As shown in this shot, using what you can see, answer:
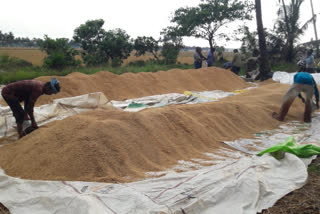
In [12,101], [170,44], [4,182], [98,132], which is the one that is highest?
[170,44]

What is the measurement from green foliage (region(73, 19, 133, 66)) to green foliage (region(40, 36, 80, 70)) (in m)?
2.63

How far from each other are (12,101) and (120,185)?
225 centimetres

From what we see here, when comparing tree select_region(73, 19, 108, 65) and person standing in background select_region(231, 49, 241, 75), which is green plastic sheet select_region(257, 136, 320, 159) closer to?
person standing in background select_region(231, 49, 241, 75)

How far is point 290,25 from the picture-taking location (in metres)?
16.1

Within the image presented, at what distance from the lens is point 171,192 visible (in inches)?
90.0

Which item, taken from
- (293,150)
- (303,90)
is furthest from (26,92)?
(303,90)

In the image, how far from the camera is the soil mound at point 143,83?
7747 mm

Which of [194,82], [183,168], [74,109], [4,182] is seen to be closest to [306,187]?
[183,168]

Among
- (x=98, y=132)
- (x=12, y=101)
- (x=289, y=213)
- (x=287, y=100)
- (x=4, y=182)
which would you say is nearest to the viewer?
(x=289, y=213)

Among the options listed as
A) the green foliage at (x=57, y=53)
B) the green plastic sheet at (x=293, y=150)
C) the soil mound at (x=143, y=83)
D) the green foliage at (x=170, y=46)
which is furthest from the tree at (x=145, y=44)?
the green plastic sheet at (x=293, y=150)

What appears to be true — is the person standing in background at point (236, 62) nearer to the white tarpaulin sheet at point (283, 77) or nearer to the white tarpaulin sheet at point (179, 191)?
the white tarpaulin sheet at point (283, 77)

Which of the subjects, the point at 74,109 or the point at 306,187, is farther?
the point at 74,109

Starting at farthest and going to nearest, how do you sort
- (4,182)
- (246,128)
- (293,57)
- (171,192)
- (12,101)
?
1. (293,57)
2. (246,128)
3. (12,101)
4. (4,182)
5. (171,192)

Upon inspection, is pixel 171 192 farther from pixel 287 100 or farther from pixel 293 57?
pixel 293 57
